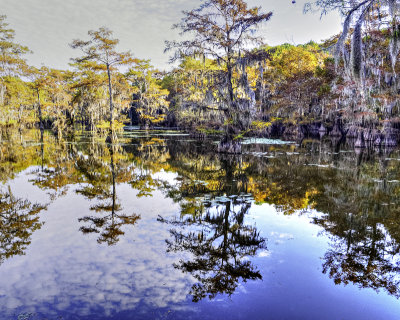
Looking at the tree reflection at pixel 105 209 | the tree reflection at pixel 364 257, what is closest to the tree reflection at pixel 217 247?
the tree reflection at pixel 105 209

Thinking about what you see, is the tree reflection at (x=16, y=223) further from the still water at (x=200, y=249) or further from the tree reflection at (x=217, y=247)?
the tree reflection at (x=217, y=247)

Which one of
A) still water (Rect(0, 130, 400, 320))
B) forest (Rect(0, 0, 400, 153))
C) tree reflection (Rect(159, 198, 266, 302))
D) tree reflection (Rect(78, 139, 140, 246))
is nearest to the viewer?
still water (Rect(0, 130, 400, 320))

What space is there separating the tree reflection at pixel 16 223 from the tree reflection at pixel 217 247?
2.41 metres

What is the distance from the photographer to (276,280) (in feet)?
10.6

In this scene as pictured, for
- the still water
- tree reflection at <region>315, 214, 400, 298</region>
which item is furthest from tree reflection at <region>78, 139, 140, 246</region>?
tree reflection at <region>315, 214, 400, 298</region>

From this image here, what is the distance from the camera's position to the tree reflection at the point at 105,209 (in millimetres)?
4688

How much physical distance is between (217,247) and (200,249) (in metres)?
0.28

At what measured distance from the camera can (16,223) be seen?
499 centimetres

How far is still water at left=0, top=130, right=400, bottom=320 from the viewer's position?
110 inches

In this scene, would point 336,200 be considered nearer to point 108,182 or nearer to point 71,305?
point 71,305

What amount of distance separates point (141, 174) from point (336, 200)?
6654mm

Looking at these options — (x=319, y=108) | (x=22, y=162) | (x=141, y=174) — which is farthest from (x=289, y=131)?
(x=22, y=162)

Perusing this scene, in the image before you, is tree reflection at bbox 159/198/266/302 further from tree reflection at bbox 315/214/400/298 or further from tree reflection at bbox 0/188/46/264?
tree reflection at bbox 0/188/46/264

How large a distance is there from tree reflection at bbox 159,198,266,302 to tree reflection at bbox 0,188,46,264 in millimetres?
2406
